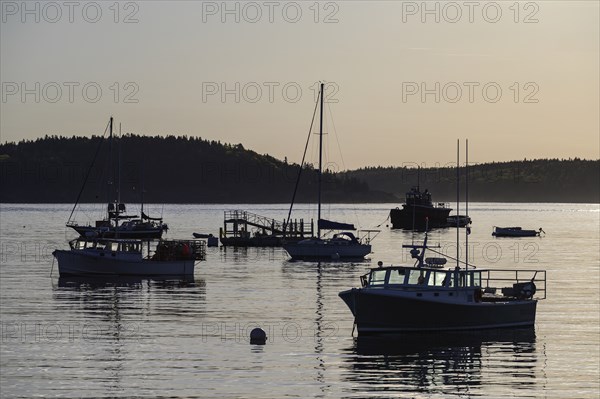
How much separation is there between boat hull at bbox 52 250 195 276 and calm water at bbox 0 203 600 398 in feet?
5.74

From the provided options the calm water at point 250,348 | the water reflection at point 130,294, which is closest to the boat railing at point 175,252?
the water reflection at point 130,294

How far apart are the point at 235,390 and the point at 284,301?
31.4 meters

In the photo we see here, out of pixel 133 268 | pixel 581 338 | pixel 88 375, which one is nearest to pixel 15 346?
pixel 88 375

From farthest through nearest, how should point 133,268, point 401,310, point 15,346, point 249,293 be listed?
point 133,268 < point 249,293 < point 401,310 < point 15,346

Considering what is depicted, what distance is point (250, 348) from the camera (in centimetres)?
4862

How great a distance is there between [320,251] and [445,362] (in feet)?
218

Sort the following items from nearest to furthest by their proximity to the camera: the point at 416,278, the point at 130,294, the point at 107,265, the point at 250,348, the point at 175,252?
1. the point at 250,348
2. the point at 416,278
3. the point at 130,294
4. the point at 107,265
5. the point at 175,252

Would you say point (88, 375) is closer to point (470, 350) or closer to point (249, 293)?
point (470, 350)

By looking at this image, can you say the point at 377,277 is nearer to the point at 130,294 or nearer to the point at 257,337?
the point at 257,337

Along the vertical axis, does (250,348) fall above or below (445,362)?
above

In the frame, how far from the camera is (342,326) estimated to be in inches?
2226

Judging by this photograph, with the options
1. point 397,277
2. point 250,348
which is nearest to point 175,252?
point 397,277


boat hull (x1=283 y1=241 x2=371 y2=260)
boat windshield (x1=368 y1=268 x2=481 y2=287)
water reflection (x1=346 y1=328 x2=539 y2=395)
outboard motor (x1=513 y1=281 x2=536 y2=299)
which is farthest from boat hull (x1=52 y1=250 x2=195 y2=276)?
outboard motor (x1=513 y1=281 x2=536 y2=299)

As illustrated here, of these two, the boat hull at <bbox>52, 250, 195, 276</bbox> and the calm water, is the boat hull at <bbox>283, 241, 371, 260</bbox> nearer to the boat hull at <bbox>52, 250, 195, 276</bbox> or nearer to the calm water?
the boat hull at <bbox>52, 250, 195, 276</bbox>
